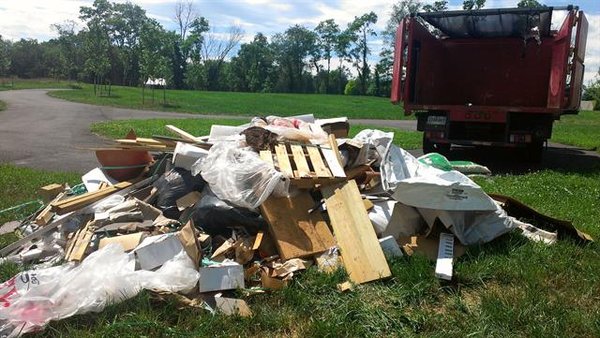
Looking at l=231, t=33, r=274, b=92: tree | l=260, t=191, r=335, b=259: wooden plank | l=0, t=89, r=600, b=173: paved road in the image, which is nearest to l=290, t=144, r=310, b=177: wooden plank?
l=260, t=191, r=335, b=259: wooden plank

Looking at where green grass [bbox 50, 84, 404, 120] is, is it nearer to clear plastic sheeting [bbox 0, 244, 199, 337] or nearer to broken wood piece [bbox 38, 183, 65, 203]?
broken wood piece [bbox 38, 183, 65, 203]

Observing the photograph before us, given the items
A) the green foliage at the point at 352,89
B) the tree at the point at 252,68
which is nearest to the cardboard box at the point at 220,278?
the green foliage at the point at 352,89

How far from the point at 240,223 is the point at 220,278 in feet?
2.78

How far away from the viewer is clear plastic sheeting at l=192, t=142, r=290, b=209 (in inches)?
167

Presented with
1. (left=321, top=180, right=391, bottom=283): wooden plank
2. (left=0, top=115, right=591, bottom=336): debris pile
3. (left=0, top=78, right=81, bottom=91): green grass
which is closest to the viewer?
(left=0, top=115, right=591, bottom=336): debris pile

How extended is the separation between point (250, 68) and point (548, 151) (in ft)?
238

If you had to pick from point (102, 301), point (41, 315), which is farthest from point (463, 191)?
point (41, 315)

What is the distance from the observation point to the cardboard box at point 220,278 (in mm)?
3367

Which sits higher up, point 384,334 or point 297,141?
point 297,141

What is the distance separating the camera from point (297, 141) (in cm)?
546

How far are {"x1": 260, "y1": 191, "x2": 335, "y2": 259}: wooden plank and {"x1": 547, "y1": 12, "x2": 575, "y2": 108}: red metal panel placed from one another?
5.67m

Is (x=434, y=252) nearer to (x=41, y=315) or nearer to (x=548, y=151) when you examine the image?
(x=41, y=315)

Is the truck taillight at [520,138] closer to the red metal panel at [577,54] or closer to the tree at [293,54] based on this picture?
the red metal panel at [577,54]

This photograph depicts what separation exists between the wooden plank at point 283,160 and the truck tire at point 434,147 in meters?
5.55
